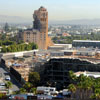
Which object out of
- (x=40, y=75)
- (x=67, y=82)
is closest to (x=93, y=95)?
(x=67, y=82)

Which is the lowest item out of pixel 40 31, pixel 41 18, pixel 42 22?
pixel 40 31

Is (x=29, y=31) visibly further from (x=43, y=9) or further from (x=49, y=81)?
(x=49, y=81)

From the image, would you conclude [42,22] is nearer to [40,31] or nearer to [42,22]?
[42,22]

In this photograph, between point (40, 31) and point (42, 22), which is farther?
point (40, 31)

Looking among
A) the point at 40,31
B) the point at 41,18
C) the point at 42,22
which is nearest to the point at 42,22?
the point at 42,22

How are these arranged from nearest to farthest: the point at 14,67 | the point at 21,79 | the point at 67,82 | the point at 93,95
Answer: the point at 93,95 → the point at 67,82 → the point at 21,79 → the point at 14,67

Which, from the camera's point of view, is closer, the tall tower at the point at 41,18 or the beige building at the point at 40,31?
the tall tower at the point at 41,18

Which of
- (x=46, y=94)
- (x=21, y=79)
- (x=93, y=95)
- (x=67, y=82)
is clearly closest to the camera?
(x=93, y=95)

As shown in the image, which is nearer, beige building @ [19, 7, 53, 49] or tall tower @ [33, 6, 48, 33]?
tall tower @ [33, 6, 48, 33]
